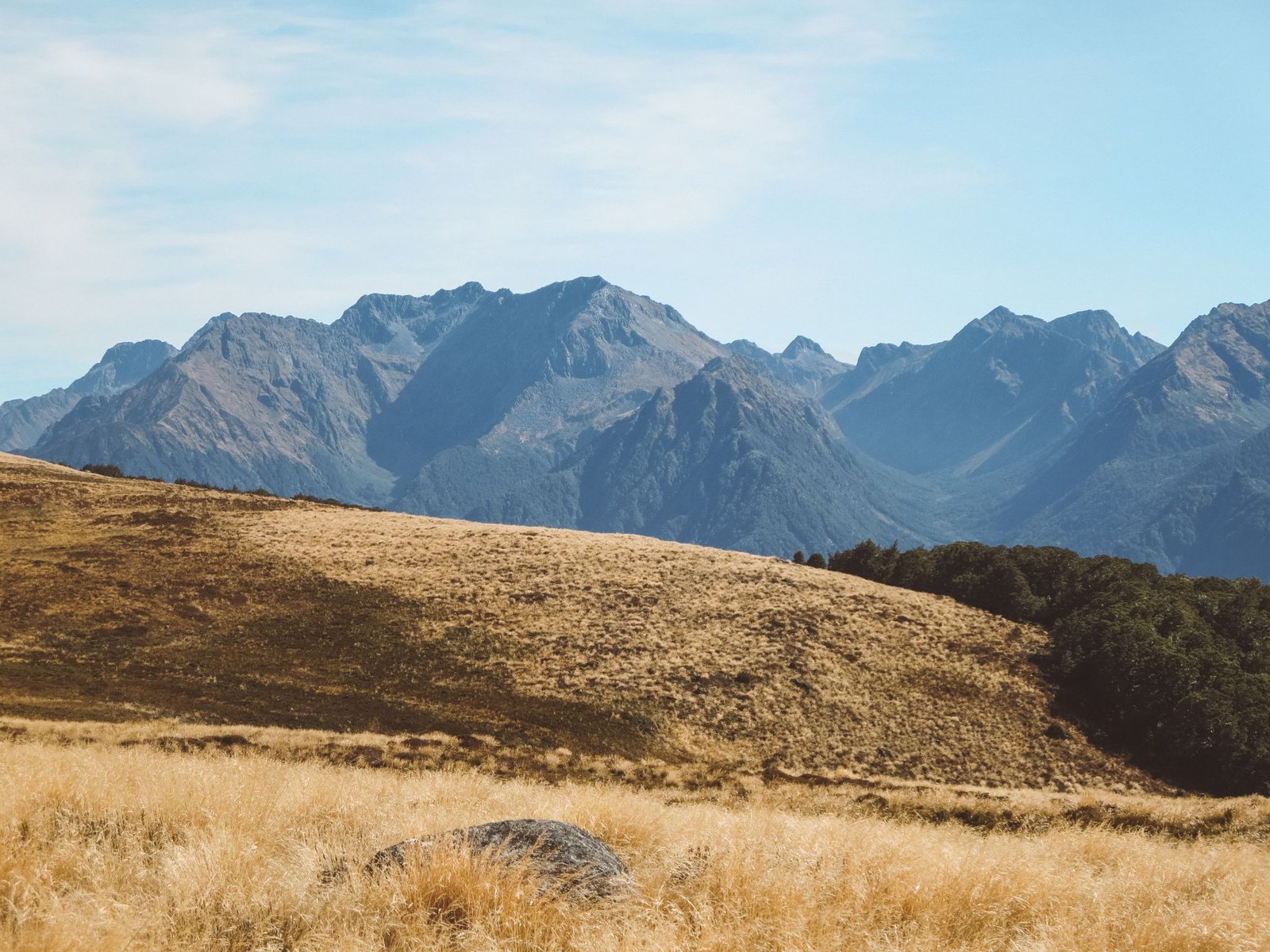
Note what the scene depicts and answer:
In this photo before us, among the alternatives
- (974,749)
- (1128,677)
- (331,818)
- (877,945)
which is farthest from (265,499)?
(877,945)

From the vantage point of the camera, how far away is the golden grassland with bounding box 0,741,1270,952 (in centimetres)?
696

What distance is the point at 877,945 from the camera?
6.96 meters

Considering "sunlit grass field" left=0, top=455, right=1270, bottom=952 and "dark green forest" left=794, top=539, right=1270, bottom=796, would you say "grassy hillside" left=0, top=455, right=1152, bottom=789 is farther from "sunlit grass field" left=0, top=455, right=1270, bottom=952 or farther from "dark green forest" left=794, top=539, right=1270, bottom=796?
"dark green forest" left=794, top=539, right=1270, bottom=796

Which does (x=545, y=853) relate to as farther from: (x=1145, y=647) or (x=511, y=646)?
(x=1145, y=647)

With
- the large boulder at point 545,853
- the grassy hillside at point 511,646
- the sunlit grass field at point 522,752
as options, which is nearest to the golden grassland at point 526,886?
the sunlit grass field at point 522,752

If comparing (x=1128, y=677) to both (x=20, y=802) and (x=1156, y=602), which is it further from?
(x=20, y=802)

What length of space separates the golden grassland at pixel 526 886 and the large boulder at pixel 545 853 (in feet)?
0.80

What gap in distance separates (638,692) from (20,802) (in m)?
40.2

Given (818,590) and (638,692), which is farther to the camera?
(818,590)

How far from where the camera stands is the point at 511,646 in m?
53.3

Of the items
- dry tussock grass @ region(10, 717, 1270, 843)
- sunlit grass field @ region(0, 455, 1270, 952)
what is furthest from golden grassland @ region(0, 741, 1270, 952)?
dry tussock grass @ region(10, 717, 1270, 843)

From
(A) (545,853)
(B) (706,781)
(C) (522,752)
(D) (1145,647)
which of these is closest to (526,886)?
(A) (545,853)

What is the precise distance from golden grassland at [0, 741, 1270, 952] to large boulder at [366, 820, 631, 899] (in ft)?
0.80

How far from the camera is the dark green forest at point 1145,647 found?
4578cm
